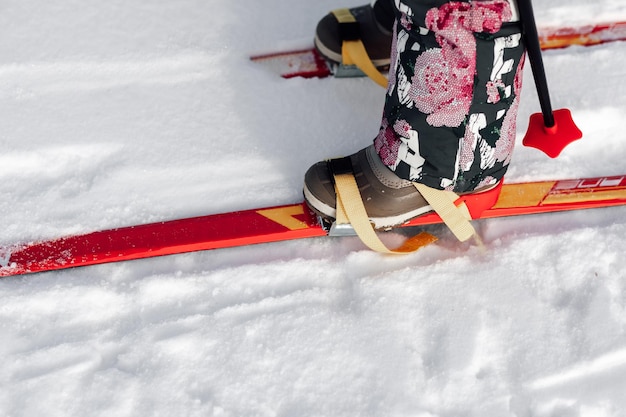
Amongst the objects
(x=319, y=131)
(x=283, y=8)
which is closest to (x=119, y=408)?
(x=319, y=131)

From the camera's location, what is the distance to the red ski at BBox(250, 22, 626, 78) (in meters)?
1.70

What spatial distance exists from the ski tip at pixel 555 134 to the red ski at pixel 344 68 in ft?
1.94

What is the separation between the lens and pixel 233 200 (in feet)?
4.91

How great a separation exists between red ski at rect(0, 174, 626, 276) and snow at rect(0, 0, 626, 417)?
3 centimetres

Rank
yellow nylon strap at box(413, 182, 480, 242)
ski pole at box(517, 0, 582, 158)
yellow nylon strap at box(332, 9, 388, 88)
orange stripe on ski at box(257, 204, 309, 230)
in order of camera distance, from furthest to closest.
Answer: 1. yellow nylon strap at box(332, 9, 388, 88)
2. orange stripe on ski at box(257, 204, 309, 230)
3. yellow nylon strap at box(413, 182, 480, 242)
4. ski pole at box(517, 0, 582, 158)

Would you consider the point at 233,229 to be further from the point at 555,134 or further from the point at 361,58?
the point at 555,134

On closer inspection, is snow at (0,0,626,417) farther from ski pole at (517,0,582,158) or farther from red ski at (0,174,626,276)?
ski pole at (517,0,582,158)

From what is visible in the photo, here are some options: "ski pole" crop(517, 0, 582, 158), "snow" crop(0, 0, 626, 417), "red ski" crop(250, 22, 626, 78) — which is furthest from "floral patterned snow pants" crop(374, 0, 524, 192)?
"red ski" crop(250, 22, 626, 78)

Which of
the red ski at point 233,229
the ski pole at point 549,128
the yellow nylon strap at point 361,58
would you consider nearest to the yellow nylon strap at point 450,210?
the red ski at point 233,229

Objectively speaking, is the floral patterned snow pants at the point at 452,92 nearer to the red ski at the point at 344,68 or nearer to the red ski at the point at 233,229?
the red ski at the point at 233,229

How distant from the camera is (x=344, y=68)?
1.68m

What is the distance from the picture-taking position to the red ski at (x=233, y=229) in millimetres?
1381

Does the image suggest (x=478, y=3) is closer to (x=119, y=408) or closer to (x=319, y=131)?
(x=319, y=131)

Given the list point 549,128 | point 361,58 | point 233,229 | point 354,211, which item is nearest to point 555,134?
point 549,128
